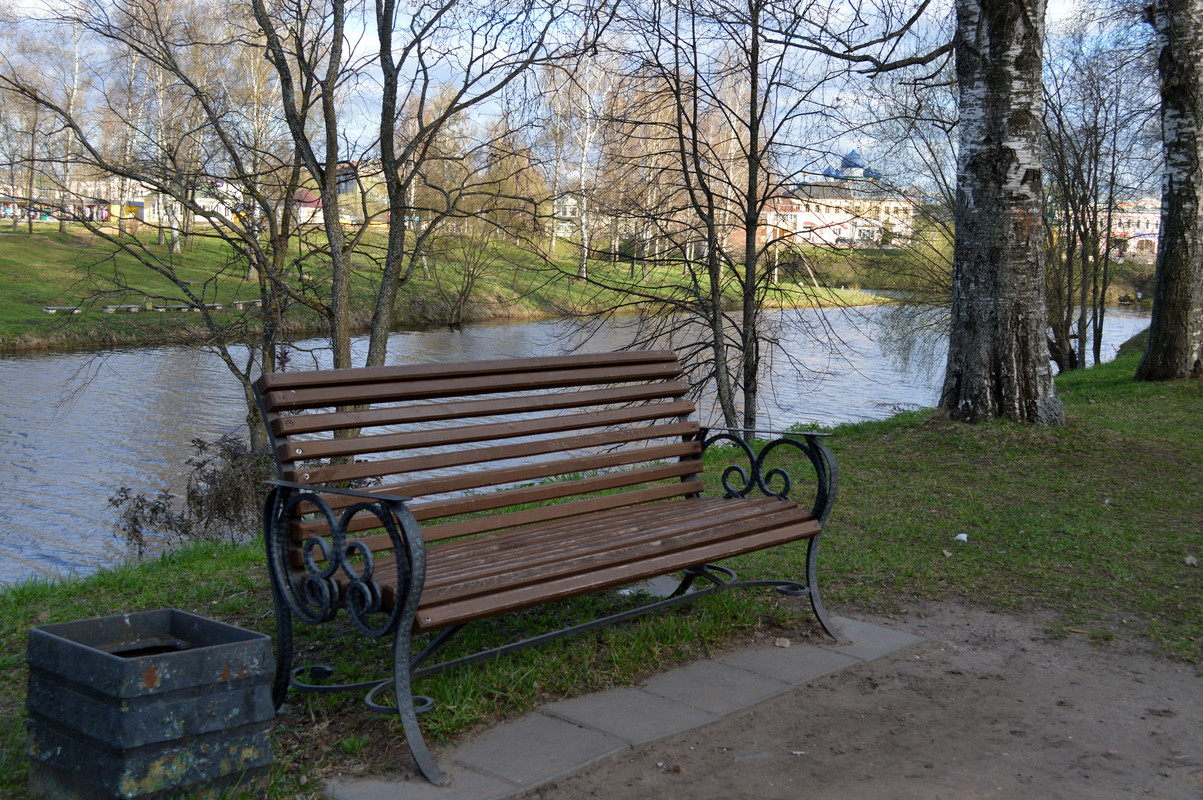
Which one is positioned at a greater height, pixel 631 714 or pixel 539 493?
Answer: pixel 539 493

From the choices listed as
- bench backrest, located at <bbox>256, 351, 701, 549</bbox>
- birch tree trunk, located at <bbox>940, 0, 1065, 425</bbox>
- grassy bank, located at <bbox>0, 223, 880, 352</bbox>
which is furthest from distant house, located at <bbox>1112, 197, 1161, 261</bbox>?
bench backrest, located at <bbox>256, 351, 701, 549</bbox>

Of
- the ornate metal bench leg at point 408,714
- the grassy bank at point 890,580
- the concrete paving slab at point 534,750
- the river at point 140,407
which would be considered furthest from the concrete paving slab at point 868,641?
the river at point 140,407

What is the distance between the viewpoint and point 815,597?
3969mm

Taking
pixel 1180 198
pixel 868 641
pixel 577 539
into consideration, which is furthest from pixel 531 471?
pixel 1180 198

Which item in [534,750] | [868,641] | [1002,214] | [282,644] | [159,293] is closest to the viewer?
[534,750]

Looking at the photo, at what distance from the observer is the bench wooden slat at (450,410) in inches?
121

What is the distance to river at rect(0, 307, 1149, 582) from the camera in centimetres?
940

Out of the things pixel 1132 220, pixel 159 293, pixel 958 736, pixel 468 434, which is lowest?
pixel 958 736

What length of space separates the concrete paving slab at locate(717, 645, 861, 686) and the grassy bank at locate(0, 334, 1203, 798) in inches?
5.6

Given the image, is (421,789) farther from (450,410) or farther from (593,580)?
(450,410)

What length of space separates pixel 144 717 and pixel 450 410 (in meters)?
1.51

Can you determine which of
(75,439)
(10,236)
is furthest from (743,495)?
(10,236)

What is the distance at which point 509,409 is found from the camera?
12.2ft

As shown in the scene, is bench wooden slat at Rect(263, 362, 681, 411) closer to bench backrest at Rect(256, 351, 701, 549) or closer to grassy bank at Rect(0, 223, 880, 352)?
bench backrest at Rect(256, 351, 701, 549)
